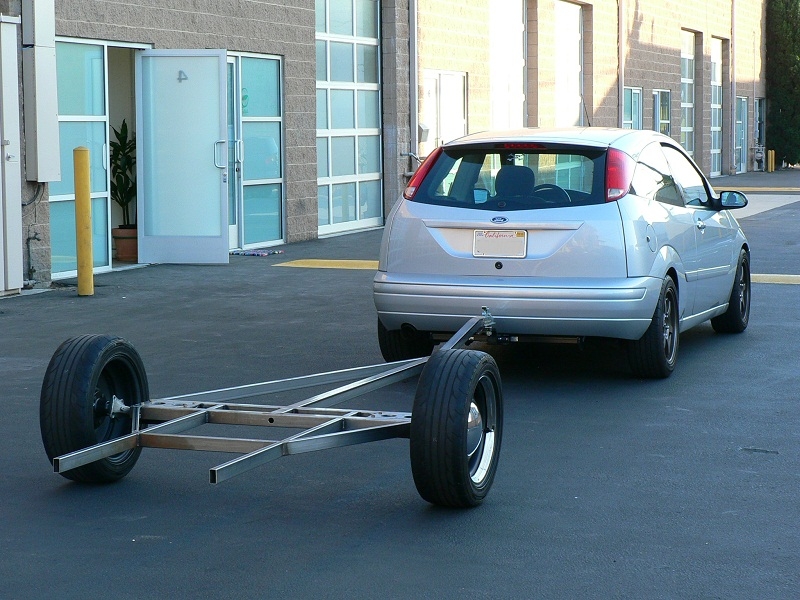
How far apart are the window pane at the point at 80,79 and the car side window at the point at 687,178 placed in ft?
22.7

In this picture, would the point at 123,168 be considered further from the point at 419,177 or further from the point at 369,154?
the point at 419,177

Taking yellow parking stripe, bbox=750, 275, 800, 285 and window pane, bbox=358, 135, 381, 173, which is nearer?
yellow parking stripe, bbox=750, 275, 800, 285

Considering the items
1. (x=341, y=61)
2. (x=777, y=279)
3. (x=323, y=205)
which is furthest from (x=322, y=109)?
(x=777, y=279)

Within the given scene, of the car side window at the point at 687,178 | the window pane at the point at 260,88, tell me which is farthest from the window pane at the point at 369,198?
the car side window at the point at 687,178

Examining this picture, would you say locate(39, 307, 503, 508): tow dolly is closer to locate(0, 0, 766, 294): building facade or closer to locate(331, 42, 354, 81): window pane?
locate(0, 0, 766, 294): building facade

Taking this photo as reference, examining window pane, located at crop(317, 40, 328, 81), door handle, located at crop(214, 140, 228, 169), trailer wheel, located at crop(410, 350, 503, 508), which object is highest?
window pane, located at crop(317, 40, 328, 81)

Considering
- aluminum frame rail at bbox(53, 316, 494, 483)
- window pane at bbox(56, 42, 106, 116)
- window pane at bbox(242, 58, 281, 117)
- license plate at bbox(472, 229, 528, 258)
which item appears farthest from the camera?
window pane at bbox(242, 58, 281, 117)

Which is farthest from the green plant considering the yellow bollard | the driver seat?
the driver seat

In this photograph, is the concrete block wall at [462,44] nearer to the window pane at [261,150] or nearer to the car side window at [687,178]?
the window pane at [261,150]

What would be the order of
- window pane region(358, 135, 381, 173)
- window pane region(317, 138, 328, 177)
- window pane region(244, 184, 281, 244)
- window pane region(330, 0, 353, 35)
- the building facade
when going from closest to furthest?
the building facade < window pane region(244, 184, 281, 244) < window pane region(317, 138, 328, 177) < window pane region(330, 0, 353, 35) < window pane region(358, 135, 381, 173)

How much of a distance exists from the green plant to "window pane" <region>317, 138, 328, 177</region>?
138 inches

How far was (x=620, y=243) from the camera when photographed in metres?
7.33

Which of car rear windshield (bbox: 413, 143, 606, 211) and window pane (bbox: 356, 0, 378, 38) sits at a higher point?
window pane (bbox: 356, 0, 378, 38)

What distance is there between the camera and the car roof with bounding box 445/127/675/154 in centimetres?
777
